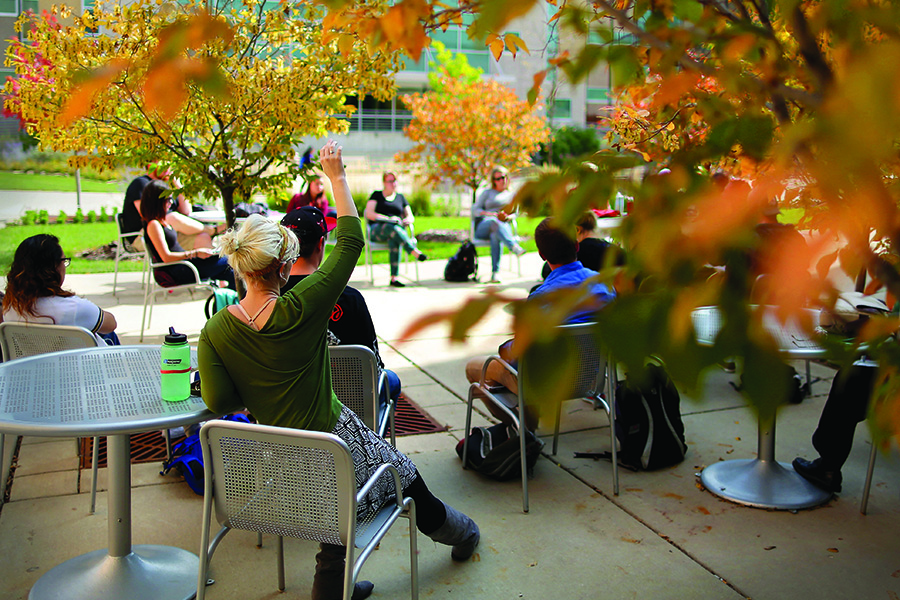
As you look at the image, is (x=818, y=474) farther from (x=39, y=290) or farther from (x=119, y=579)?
(x=39, y=290)

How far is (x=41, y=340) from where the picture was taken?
370 centimetres

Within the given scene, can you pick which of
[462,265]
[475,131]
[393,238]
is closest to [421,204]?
[475,131]

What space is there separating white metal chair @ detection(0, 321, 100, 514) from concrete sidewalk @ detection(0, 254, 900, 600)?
385 millimetres

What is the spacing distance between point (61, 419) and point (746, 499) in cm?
323

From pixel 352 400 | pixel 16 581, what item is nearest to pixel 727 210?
pixel 352 400

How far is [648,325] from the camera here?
836 millimetres

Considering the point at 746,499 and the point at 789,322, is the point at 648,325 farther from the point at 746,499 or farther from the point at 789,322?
the point at 746,499

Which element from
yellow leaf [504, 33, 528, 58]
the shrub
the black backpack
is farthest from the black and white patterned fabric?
the shrub

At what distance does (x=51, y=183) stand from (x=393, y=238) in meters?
9.94

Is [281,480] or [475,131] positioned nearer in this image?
[281,480]

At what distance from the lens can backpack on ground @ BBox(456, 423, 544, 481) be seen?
159 inches

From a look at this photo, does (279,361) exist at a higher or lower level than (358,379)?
higher

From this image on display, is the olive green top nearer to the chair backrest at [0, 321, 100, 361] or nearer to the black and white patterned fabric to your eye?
the black and white patterned fabric

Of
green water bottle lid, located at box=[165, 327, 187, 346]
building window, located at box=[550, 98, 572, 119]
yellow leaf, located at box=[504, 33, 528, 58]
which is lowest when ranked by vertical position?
green water bottle lid, located at box=[165, 327, 187, 346]
